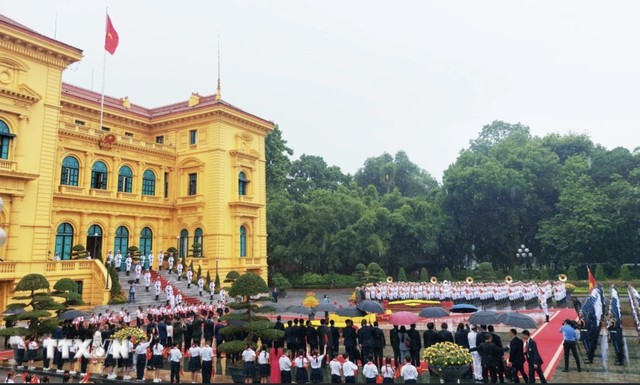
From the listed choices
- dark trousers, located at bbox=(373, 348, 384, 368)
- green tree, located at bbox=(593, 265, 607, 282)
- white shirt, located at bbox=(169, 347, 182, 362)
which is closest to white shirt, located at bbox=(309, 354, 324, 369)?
dark trousers, located at bbox=(373, 348, 384, 368)

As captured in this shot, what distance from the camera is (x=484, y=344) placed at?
12.1 metres

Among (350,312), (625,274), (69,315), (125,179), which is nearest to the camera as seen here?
(69,315)

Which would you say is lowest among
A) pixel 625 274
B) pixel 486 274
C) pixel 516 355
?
pixel 516 355

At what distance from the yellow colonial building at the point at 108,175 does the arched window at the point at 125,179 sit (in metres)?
0.08

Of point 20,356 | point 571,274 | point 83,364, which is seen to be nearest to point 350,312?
point 83,364

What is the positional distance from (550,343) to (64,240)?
29179 mm

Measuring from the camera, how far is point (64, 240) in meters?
31.6

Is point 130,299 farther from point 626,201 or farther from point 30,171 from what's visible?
point 626,201

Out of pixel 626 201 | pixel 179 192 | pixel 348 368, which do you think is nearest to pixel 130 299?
pixel 179 192

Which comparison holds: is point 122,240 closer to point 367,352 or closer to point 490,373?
point 367,352

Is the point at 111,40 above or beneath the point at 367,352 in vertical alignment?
above

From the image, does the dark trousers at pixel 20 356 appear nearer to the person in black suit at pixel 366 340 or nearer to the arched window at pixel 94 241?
the person in black suit at pixel 366 340

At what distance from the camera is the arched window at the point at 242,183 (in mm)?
40319

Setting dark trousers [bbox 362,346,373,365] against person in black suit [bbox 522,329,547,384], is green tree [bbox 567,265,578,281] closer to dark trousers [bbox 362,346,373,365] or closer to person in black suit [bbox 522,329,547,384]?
dark trousers [bbox 362,346,373,365]
